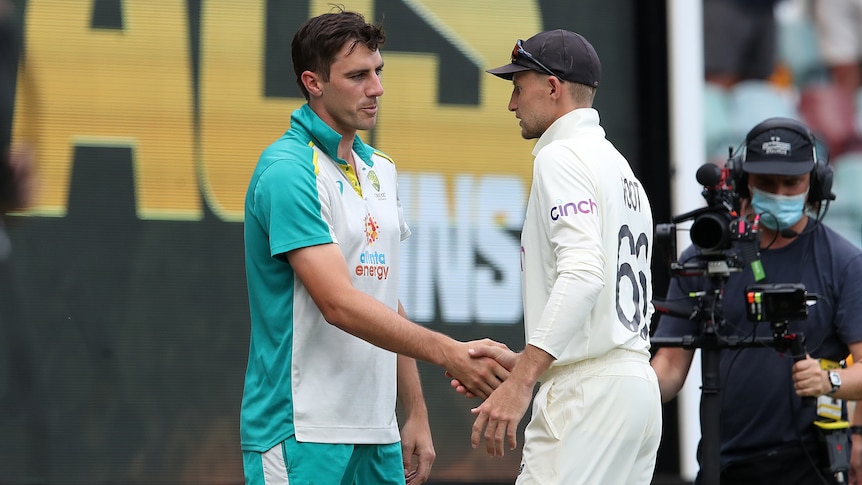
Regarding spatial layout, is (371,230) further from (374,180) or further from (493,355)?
(493,355)

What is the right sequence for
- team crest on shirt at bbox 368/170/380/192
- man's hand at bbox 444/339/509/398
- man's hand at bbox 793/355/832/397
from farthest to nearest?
man's hand at bbox 793/355/832/397 < team crest on shirt at bbox 368/170/380/192 < man's hand at bbox 444/339/509/398

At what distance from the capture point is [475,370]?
3.46 m

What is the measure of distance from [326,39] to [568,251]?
970 millimetres

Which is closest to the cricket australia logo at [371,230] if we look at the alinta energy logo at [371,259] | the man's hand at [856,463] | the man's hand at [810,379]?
the alinta energy logo at [371,259]

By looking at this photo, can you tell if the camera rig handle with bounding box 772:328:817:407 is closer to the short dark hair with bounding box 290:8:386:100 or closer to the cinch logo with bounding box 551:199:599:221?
the cinch logo with bounding box 551:199:599:221

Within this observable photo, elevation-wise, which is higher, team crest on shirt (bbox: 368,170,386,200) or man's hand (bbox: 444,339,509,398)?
team crest on shirt (bbox: 368,170,386,200)

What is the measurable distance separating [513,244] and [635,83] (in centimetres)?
117

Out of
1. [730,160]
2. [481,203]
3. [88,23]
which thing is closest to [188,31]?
[88,23]

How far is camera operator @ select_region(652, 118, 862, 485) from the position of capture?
431 cm

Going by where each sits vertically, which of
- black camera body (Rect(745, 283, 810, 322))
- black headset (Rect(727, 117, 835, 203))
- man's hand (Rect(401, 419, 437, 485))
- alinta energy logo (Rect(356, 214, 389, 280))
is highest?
black headset (Rect(727, 117, 835, 203))

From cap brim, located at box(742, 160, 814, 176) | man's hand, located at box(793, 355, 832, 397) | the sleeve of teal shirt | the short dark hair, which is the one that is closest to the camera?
the sleeve of teal shirt

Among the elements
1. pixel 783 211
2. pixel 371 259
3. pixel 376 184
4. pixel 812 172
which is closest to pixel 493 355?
pixel 371 259

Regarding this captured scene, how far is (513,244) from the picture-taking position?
6.36 metres

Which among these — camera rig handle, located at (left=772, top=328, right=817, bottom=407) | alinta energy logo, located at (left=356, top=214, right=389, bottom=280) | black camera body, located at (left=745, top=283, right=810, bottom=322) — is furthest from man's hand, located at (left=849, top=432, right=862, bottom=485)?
alinta energy logo, located at (left=356, top=214, right=389, bottom=280)
